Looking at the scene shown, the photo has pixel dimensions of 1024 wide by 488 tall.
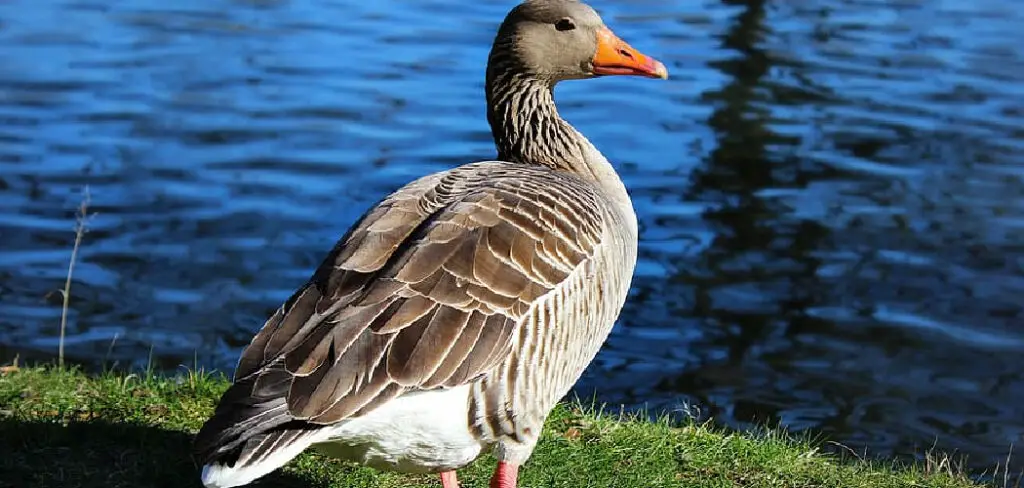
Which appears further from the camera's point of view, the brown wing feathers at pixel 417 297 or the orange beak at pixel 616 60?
the orange beak at pixel 616 60

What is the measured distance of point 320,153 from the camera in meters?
12.5

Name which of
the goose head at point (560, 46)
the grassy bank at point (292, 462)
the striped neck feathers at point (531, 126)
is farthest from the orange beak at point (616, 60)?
the grassy bank at point (292, 462)

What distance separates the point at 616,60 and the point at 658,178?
6.12 meters

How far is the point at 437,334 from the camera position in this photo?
435 cm

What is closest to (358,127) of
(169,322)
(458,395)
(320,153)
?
(320,153)

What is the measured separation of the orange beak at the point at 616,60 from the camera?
602 cm

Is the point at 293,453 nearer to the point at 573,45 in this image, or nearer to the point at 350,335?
the point at 350,335

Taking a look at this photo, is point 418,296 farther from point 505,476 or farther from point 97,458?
point 97,458

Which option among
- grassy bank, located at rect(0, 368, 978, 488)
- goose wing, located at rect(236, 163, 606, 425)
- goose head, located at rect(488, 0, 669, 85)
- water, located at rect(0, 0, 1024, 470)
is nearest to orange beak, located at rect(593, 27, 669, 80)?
goose head, located at rect(488, 0, 669, 85)

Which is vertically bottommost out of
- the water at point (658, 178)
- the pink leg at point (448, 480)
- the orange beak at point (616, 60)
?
the water at point (658, 178)

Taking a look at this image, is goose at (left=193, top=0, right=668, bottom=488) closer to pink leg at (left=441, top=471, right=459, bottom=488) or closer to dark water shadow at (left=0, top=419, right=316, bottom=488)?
pink leg at (left=441, top=471, right=459, bottom=488)

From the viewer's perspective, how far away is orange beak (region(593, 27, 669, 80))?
6020mm

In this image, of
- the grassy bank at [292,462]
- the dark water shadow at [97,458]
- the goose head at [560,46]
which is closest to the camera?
the dark water shadow at [97,458]

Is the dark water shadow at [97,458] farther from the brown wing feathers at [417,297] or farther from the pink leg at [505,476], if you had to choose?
the brown wing feathers at [417,297]
